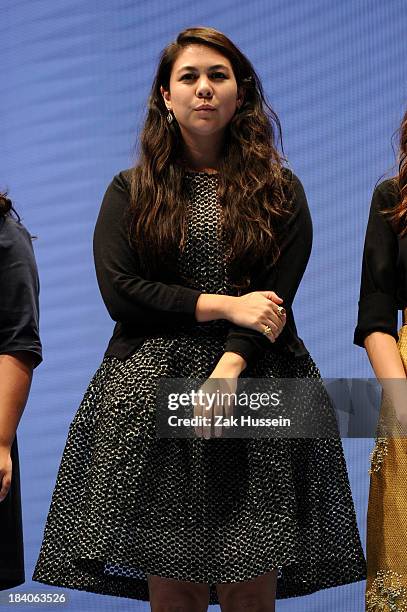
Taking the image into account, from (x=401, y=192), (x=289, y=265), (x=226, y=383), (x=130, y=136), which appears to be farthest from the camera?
(x=130, y=136)

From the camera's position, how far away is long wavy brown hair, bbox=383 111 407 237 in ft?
8.56

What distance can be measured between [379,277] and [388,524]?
1.70 ft

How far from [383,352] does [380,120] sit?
3.22 ft

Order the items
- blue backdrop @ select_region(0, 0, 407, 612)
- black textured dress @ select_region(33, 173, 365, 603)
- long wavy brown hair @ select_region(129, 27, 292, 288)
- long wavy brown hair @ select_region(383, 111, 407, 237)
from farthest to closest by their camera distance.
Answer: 1. blue backdrop @ select_region(0, 0, 407, 612)
2. long wavy brown hair @ select_region(383, 111, 407, 237)
3. long wavy brown hair @ select_region(129, 27, 292, 288)
4. black textured dress @ select_region(33, 173, 365, 603)

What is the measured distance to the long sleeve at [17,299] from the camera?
8.25 ft

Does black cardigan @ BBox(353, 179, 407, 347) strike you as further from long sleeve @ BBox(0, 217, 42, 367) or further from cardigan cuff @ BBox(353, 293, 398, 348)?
long sleeve @ BBox(0, 217, 42, 367)

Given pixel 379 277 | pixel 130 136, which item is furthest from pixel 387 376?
pixel 130 136

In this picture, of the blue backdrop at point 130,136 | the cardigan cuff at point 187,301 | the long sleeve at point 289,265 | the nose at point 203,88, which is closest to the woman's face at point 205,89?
the nose at point 203,88

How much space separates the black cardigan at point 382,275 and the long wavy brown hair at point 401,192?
0.04ft

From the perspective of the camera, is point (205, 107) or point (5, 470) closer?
point (5, 470)

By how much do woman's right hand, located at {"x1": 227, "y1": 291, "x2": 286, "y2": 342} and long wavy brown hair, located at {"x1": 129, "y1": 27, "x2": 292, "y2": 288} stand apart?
0.23ft

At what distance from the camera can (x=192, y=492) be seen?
2418 millimetres

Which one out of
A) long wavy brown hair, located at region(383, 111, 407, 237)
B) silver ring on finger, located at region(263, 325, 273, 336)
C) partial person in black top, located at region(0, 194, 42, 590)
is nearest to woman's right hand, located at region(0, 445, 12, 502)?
partial person in black top, located at region(0, 194, 42, 590)

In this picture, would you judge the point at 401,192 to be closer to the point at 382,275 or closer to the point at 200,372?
the point at 382,275
